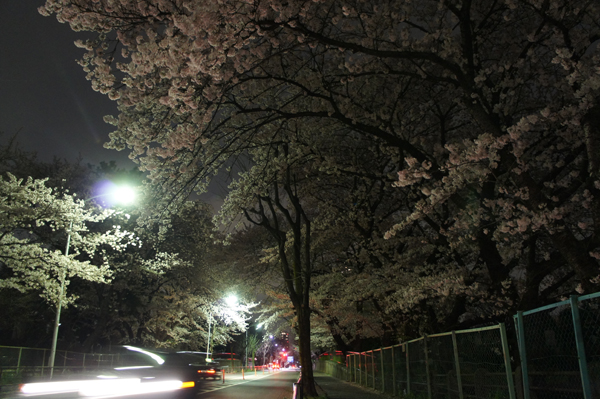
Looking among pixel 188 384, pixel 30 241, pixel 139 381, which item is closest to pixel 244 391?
pixel 188 384

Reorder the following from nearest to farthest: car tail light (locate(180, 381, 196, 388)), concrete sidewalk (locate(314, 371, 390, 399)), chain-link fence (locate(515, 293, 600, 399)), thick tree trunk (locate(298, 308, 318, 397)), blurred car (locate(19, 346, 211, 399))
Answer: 1. chain-link fence (locate(515, 293, 600, 399))
2. blurred car (locate(19, 346, 211, 399))
3. car tail light (locate(180, 381, 196, 388))
4. thick tree trunk (locate(298, 308, 318, 397))
5. concrete sidewalk (locate(314, 371, 390, 399))

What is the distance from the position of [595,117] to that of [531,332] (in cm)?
385

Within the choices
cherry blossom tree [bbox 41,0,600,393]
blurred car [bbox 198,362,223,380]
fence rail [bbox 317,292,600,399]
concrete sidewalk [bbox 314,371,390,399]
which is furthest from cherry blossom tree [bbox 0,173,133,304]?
fence rail [bbox 317,292,600,399]

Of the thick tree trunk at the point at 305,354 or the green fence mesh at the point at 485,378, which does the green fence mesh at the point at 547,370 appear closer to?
the green fence mesh at the point at 485,378

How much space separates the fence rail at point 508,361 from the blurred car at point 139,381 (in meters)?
5.24

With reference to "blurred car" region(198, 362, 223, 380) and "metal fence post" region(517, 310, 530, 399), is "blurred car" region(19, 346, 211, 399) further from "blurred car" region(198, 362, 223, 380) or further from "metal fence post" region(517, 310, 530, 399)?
"metal fence post" region(517, 310, 530, 399)

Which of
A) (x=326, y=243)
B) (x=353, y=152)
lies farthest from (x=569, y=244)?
(x=326, y=243)

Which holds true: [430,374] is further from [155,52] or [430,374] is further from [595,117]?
[155,52]

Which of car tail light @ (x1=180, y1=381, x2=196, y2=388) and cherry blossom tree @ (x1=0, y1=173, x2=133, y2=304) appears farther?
cherry blossom tree @ (x1=0, y1=173, x2=133, y2=304)

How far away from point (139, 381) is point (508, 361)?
5.61m

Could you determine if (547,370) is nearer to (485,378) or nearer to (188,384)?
(485,378)

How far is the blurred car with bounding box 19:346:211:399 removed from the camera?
5.71 meters

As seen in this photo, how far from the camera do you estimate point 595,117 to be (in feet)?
23.4

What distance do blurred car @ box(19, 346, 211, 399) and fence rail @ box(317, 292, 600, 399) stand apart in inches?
206
